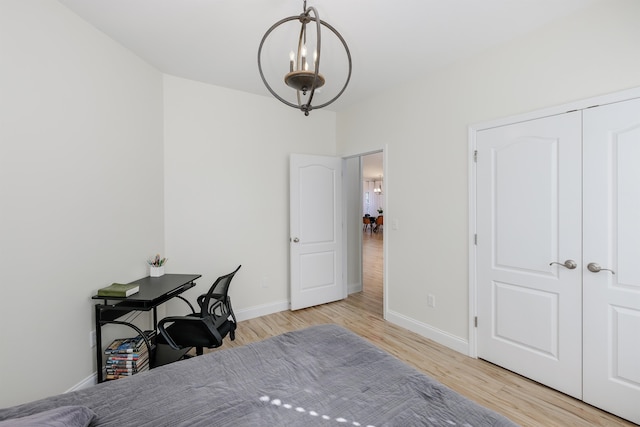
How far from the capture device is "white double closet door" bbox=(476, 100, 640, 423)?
6.03 feet

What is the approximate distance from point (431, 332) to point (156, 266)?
2886mm

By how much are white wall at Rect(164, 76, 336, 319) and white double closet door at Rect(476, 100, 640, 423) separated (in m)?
2.33

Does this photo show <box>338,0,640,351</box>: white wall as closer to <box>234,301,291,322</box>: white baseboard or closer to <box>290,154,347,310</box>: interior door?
<box>290,154,347,310</box>: interior door

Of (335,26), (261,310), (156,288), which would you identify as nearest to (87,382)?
(156,288)

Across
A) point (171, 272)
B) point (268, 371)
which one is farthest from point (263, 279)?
point (268, 371)

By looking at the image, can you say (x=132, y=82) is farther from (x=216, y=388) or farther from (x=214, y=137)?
(x=216, y=388)

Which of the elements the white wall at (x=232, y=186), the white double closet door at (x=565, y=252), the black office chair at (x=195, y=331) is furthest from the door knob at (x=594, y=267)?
the white wall at (x=232, y=186)

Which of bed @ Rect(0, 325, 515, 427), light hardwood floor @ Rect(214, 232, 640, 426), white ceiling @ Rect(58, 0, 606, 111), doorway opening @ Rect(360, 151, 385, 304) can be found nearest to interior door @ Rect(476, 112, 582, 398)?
light hardwood floor @ Rect(214, 232, 640, 426)

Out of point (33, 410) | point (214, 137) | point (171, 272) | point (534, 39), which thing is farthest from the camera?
point (214, 137)

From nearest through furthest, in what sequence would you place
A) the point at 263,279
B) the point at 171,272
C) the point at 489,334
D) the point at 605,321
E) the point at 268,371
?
1. the point at 268,371
2. the point at 605,321
3. the point at 489,334
4. the point at 171,272
5. the point at 263,279

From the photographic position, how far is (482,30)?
7.32ft

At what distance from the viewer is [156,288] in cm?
239

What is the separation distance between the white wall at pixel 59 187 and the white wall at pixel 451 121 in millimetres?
2719

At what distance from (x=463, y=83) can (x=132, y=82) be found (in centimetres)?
308
